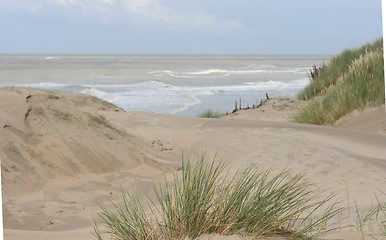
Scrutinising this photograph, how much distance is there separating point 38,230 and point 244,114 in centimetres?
679

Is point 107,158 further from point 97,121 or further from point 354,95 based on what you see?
point 354,95

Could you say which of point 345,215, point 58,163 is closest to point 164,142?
point 58,163

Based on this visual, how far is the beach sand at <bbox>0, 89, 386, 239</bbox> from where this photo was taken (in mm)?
4309

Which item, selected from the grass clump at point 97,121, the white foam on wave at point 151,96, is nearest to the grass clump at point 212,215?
the grass clump at point 97,121

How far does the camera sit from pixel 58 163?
16.8 feet

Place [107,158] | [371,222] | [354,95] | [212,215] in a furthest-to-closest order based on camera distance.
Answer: [354,95] → [107,158] → [371,222] → [212,215]

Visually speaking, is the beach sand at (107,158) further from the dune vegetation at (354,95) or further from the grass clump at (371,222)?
the dune vegetation at (354,95)

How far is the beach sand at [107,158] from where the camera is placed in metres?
4.31

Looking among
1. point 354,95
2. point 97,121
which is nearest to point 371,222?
point 97,121

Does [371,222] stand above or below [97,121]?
below

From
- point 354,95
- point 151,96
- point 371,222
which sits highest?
point 354,95

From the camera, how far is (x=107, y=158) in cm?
550

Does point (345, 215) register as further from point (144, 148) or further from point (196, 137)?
point (196, 137)

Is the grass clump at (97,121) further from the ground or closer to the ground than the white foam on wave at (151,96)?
further from the ground
